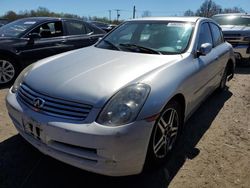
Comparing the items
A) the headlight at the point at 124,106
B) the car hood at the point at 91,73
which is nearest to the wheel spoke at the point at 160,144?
the headlight at the point at 124,106

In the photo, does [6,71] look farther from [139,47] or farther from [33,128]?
[33,128]

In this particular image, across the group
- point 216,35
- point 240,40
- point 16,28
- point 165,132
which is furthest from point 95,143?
point 240,40

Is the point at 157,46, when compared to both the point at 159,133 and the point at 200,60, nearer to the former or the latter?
the point at 200,60

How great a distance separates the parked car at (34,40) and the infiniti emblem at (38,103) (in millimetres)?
3631

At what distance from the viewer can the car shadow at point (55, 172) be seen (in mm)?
2922

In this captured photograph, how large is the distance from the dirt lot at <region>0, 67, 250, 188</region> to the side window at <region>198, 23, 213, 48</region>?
3.84 feet

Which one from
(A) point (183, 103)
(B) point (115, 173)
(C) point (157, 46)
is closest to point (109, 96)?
(B) point (115, 173)

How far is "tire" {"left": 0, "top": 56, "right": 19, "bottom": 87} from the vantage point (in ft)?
20.0

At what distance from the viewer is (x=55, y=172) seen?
3.07 meters

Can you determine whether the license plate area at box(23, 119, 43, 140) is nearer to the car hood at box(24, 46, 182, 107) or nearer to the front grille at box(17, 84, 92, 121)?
the front grille at box(17, 84, 92, 121)

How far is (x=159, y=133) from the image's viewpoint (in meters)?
3.00

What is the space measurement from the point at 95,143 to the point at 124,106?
0.40m

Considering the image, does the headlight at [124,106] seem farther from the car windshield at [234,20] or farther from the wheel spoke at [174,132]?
the car windshield at [234,20]

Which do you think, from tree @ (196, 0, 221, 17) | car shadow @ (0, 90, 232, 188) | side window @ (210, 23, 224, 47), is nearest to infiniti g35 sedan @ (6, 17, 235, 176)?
car shadow @ (0, 90, 232, 188)
